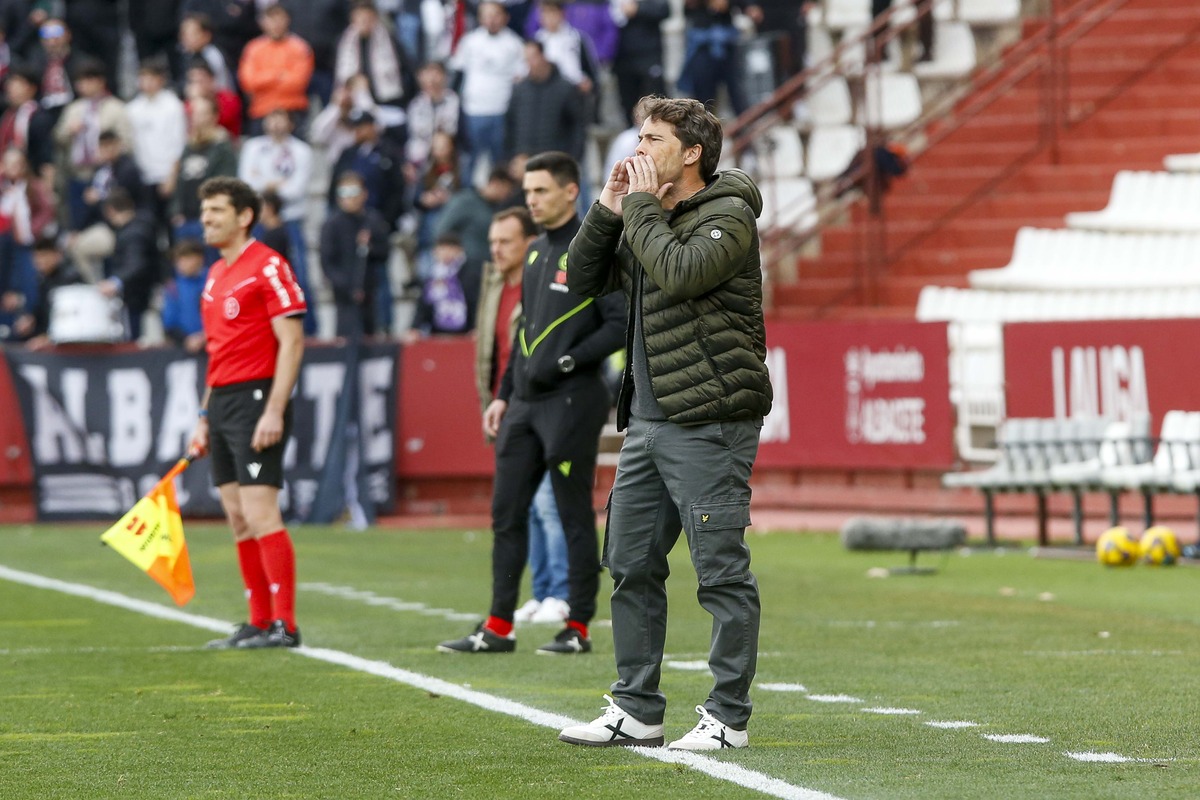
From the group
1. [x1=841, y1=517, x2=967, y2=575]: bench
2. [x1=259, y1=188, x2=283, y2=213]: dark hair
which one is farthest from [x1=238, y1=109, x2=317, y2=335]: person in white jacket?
[x1=841, y1=517, x2=967, y2=575]: bench

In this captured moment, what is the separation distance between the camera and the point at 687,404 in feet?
22.7

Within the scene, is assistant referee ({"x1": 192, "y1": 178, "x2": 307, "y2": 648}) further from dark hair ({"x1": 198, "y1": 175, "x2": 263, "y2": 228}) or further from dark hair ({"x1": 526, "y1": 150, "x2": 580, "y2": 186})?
dark hair ({"x1": 526, "y1": 150, "x2": 580, "y2": 186})

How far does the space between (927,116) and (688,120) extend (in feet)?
58.4

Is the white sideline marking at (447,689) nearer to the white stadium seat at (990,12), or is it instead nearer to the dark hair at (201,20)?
the dark hair at (201,20)

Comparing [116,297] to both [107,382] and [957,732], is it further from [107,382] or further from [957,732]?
[957,732]

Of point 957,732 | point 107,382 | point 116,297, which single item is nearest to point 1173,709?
point 957,732

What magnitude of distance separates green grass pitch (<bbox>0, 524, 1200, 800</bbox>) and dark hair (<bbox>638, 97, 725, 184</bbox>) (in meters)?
1.91

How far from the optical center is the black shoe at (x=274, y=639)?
10.2 metres

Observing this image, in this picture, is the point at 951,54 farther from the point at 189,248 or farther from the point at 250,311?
the point at 250,311

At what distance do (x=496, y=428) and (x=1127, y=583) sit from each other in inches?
207

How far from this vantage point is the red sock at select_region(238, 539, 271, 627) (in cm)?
1039

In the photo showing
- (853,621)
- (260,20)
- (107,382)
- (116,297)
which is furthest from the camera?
(260,20)

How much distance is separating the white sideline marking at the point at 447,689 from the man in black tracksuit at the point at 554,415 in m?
0.65

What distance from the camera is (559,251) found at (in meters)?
10.1
